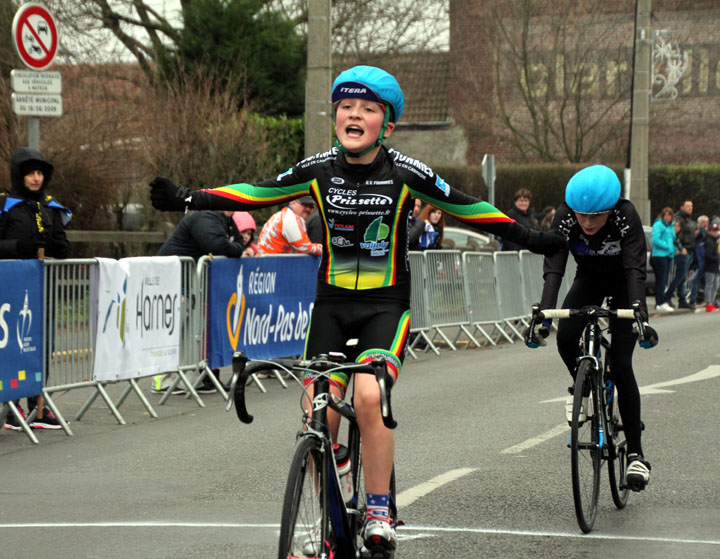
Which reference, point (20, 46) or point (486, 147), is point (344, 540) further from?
point (486, 147)

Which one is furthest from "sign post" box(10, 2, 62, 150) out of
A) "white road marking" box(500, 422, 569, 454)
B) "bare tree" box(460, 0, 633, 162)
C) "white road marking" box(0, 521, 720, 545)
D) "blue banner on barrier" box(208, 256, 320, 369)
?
"bare tree" box(460, 0, 633, 162)

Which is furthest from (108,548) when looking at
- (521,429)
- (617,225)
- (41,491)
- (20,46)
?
(20,46)

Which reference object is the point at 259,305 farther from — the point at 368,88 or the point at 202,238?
the point at 368,88

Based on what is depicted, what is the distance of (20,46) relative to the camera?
11734 millimetres

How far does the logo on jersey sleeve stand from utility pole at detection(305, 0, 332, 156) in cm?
969

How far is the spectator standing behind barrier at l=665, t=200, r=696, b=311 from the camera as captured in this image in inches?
963

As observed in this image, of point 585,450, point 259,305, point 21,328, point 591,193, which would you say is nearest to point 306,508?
point 585,450

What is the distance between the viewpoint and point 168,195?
530cm

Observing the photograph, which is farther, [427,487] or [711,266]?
[711,266]

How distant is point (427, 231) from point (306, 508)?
1298 cm

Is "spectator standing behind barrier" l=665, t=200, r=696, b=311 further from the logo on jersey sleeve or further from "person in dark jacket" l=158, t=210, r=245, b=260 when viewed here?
the logo on jersey sleeve

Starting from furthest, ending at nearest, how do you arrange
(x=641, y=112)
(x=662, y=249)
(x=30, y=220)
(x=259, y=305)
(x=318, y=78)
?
1. (x=641, y=112)
2. (x=662, y=249)
3. (x=318, y=78)
4. (x=259, y=305)
5. (x=30, y=220)

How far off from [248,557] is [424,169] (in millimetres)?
1896

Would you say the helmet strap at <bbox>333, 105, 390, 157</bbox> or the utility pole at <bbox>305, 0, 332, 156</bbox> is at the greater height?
the utility pole at <bbox>305, 0, 332, 156</bbox>
